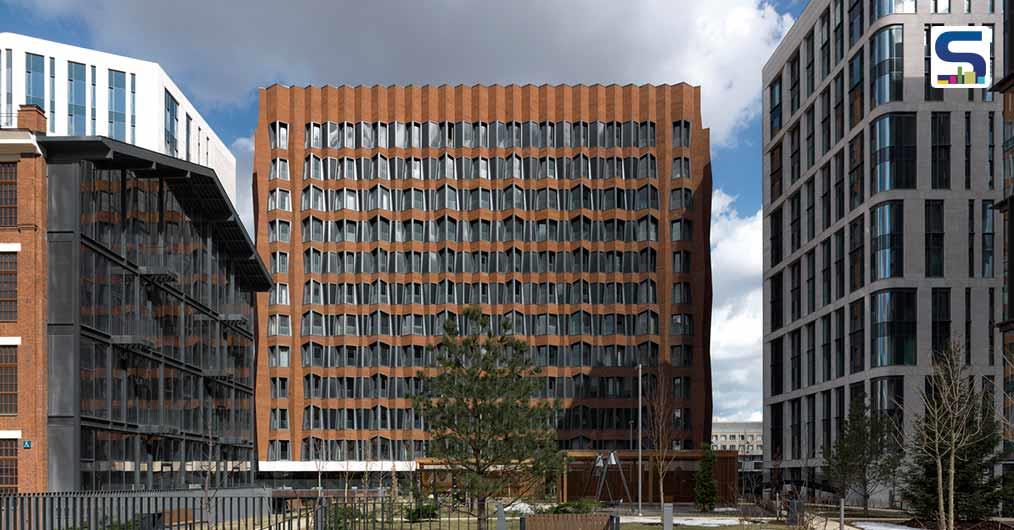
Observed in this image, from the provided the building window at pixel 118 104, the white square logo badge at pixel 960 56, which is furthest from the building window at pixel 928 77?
the building window at pixel 118 104

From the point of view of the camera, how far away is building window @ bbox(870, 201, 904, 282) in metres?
70.6

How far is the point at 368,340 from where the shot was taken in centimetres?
11106

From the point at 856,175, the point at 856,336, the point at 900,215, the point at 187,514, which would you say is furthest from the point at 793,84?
the point at 187,514

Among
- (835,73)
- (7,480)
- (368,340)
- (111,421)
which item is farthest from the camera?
(368,340)

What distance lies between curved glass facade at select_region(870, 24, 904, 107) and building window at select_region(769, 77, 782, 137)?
24.8 m

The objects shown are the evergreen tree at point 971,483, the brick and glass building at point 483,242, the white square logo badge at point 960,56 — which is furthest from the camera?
the brick and glass building at point 483,242

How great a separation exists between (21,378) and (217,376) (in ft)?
67.8

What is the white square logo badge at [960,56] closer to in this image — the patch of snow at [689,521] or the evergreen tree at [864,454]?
the evergreen tree at [864,454]

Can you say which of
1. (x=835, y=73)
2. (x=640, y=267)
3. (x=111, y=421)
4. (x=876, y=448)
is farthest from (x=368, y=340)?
(x=111, y=421)

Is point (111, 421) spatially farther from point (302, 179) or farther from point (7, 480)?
point (302, 179)

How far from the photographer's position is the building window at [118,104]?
98188 mm

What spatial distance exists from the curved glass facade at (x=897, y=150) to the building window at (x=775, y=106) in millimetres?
25771

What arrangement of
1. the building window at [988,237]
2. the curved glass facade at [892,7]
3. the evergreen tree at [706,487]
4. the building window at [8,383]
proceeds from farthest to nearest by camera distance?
the curved glass facade at [892,7]
the building window at [988,237]
the evergreen tree at [706,487]
the building window at [8,383]

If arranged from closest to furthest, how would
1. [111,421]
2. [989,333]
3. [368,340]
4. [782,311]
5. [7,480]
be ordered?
1. [7,480]
2. [111,421]
3. [989,333]
4. [782,311]
5. [368,340]
